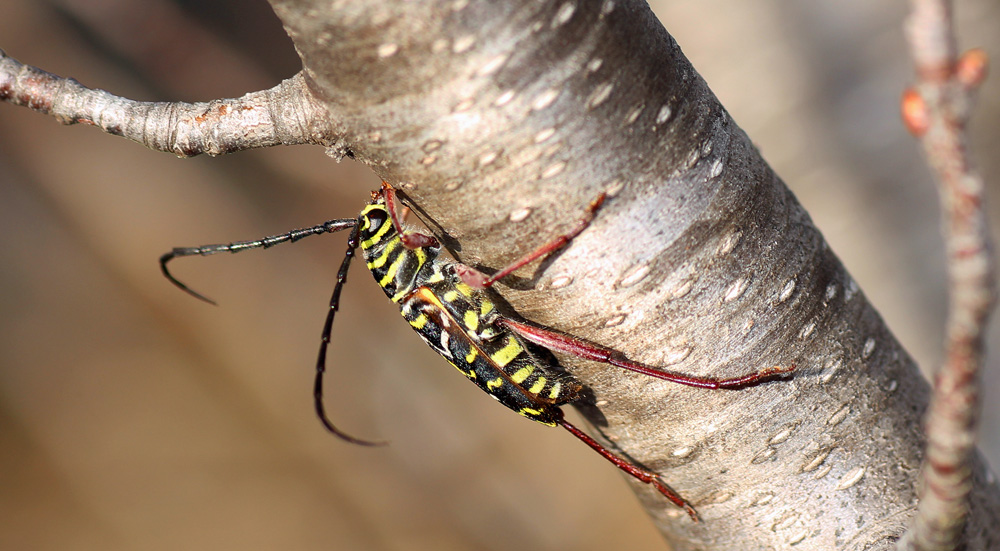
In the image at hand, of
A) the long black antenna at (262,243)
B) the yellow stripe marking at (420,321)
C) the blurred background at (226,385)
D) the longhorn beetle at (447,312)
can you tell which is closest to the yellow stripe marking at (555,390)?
the longhorn beetle at (447,312)

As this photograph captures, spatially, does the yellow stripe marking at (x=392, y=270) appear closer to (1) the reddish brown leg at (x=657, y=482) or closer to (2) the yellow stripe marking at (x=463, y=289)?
(2) the yellow stripe marking at (x=463, y=289)

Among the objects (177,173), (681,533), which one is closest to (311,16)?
(681,533)

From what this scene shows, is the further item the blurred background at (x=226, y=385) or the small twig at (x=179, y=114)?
the blurred background at (x=226, y=385)

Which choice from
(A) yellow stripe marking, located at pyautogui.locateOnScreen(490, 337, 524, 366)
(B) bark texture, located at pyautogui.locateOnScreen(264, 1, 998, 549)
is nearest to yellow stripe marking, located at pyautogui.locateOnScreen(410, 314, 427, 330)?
(A) yellow stripe marking, located at pyautogui.locateOnScreen(490, 337, 524, 366)

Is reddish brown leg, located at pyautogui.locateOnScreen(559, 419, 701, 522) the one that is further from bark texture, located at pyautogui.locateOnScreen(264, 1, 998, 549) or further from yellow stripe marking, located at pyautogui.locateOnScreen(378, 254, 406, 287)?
yellow stripe marking, located at pyautogui.locateOnScreen(378, 254, 406, 287)

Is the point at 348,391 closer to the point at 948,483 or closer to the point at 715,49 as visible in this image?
the point at 715,49

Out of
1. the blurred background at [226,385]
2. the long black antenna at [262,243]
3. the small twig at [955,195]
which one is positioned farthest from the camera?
the blurred background at [226,385]

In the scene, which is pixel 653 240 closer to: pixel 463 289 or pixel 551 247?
pixel 551 247
